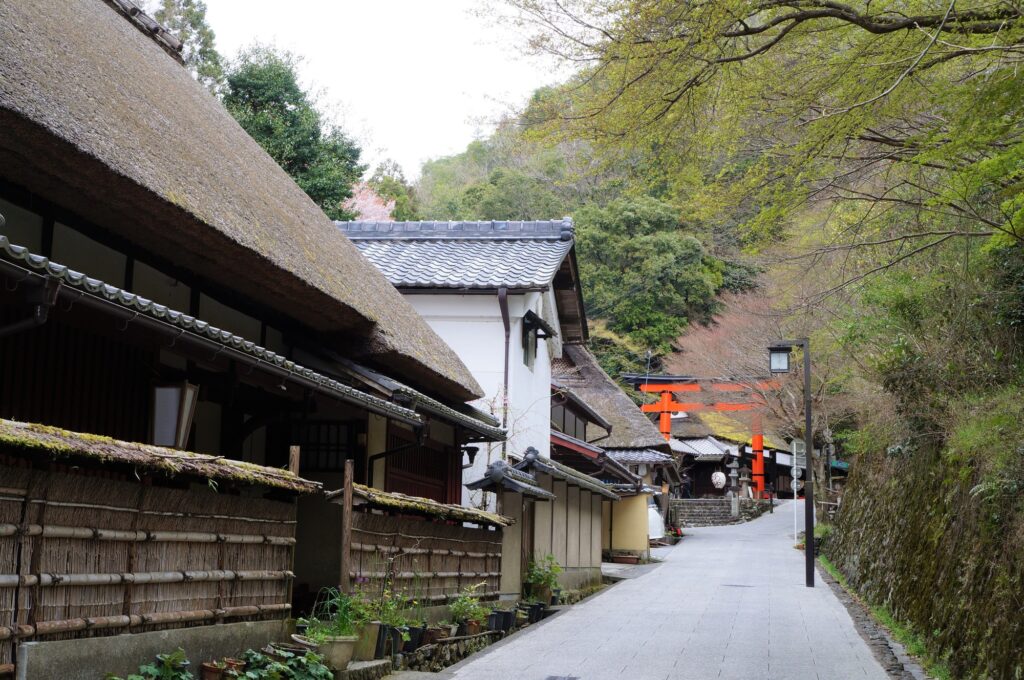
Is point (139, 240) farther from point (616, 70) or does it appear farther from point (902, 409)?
point (902, 409)

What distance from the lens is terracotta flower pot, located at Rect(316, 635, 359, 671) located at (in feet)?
27.7

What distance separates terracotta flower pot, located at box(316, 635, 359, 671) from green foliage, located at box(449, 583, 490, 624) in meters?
4.53

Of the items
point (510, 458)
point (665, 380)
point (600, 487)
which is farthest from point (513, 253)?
point (665, 380)

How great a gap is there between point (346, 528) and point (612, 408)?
2907 centimetres

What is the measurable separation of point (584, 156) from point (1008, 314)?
591 centimetres

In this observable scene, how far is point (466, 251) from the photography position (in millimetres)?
22297

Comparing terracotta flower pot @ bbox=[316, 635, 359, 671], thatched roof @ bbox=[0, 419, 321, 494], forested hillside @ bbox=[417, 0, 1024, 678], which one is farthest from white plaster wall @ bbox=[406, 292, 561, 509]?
thatched roof @ bbox=[0, 419, 321, 494]

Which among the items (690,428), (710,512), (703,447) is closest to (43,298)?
(710,512)

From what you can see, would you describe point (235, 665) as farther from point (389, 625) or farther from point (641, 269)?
point (641, 269)

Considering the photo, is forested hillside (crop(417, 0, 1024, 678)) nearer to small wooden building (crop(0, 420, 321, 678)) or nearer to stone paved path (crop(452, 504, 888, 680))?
stone paved path (crop(452, 504, 888, 680))

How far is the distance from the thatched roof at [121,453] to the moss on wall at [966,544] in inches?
249

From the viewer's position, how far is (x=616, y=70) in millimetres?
8711

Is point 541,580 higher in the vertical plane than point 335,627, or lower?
lower

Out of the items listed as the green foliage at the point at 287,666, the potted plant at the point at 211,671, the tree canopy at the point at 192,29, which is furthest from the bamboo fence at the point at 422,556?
the tree canopy at the point at 192,29
